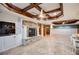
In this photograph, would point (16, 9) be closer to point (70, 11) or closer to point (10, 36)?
point (10, 36)

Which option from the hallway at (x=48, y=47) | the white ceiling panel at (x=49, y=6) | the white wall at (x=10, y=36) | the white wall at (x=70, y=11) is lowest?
the hallway at (x=48, y=47)

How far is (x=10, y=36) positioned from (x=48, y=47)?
0.97m

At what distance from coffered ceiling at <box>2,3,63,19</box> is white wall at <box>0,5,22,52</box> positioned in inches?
10.4

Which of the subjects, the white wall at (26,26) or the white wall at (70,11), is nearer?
the white wall at (70,11)

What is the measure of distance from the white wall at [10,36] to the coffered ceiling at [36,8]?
0.27 meters

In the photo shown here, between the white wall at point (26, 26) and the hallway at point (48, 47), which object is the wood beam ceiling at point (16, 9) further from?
the hallway at point (48, 47)

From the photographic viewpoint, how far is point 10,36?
2.51m

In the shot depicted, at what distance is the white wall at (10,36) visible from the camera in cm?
237

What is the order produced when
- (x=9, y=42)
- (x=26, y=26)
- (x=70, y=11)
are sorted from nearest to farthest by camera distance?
(x=70, y=11), (x=9, y=42), (x=26, y=26)

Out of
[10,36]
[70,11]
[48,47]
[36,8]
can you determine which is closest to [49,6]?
[36,8]

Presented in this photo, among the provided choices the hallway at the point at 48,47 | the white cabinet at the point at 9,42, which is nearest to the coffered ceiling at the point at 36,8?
the hallway at the point at 48,47

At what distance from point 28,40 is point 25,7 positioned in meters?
0.85

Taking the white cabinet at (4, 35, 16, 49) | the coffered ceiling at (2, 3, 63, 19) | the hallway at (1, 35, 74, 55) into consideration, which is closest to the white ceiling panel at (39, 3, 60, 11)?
the coffered ceiling at (2, 3, 63, 19)

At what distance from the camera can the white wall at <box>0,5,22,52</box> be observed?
237cm
